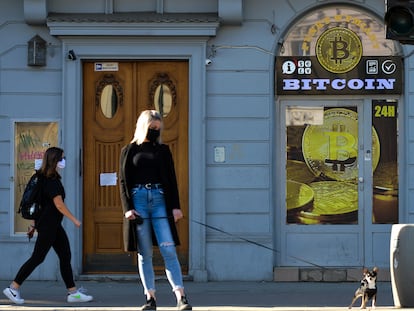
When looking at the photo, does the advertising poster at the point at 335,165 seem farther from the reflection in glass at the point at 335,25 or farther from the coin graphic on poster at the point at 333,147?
the reflection in glass at the point at 335,25

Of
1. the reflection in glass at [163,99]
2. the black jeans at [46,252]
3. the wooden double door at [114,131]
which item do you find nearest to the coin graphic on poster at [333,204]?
the wooden double door at [114,131]

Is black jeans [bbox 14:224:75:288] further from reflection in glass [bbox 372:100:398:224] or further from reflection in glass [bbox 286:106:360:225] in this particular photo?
reflection in glass [bbox 372:100:398:224]

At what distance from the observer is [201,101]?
37.9 ft

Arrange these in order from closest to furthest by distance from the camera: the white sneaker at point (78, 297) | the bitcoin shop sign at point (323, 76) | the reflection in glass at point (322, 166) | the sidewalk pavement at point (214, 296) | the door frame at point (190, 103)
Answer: the sidewalk pavement at point (214, 296)
the white sneaker at point (78, 297)
the door frame at point (190, 103)
the bitcoin shop sign at point (323, 76)
the reflection in glass at point (322, 166)

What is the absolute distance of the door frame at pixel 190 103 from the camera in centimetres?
1155

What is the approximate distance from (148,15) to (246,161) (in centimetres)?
239

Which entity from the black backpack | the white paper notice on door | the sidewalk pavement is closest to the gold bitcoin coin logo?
the sidewalk pavement

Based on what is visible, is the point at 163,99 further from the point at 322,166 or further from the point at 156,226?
the point at 156,226

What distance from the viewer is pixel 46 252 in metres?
9.67

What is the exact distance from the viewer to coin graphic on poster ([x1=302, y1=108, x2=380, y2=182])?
38.6ft

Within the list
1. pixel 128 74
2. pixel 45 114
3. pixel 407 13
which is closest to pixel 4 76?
pixel 45 114

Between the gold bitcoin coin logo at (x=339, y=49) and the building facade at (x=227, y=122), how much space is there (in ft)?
0.06

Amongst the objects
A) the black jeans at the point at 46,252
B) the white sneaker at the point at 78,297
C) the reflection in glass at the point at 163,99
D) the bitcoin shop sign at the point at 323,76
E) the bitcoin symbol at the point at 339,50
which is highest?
the bitcoin symbol at the point at 339,50

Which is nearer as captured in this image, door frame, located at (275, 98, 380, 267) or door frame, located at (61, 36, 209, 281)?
door frame, located at (61, 36, 209, 281)
